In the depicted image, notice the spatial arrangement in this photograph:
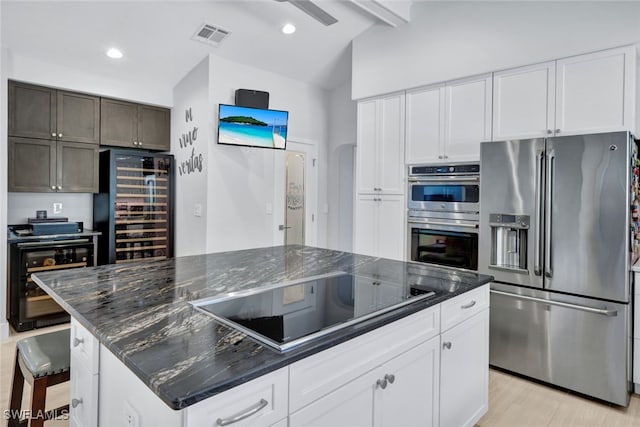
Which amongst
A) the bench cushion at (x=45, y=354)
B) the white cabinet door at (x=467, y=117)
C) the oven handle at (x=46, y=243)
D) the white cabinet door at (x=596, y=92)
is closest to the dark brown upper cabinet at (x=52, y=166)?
the oven handle at (x=46, y=243)

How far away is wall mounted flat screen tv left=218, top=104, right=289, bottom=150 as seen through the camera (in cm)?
402

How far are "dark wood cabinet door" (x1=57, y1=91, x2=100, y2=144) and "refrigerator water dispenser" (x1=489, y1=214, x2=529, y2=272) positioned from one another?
13.5 feet

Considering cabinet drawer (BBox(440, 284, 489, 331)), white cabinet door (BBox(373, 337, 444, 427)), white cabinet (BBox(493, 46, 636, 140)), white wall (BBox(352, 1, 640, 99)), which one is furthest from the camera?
white wall (BBox(352, 1, 640, 99))

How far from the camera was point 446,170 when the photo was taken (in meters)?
3.40

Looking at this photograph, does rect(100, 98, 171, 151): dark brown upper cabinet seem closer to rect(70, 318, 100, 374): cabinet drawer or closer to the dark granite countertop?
the dark granite countertop

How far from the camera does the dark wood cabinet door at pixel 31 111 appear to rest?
3.72 metres

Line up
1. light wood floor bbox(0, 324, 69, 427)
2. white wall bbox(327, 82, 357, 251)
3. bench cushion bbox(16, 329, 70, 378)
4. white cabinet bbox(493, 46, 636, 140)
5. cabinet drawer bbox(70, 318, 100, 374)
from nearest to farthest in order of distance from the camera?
cabinet drawer bbox(70, 318, 100, 374)
bench cushion bbox(16, 329, 70, 378)
light wood floor bbox(0, 324, 69, 427)
white cabinet bbox(493, 46, 636, 140)
white wall bbox(327, 82, 357, 251)

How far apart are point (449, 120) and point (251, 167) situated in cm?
224

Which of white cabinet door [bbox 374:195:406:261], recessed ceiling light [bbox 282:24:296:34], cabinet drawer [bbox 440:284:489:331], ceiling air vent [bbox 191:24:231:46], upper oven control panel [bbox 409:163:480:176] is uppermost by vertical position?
recessed ceiling light [bbox 282:24:296:34]

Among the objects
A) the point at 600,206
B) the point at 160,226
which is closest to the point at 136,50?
the point at 160,226

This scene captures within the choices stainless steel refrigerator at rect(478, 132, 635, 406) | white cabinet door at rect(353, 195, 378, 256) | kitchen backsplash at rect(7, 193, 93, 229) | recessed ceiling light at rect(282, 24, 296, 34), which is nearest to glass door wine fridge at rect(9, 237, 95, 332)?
kitchen backsplash at rect(7, 193, 93, 229)

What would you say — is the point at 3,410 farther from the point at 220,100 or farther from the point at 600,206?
the point at 600,206

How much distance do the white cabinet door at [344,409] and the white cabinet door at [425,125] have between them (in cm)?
256

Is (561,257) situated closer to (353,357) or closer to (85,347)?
(353,357)
